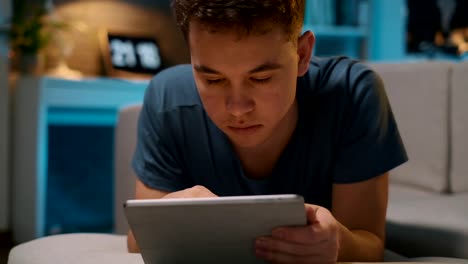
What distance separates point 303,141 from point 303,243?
341 millimetres

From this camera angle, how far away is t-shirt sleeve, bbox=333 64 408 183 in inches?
36.1

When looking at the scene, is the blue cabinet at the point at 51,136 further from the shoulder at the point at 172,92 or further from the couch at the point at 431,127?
the shoulder at the point at 172,92

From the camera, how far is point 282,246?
2.15 ft

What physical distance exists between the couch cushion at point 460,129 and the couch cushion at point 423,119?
0.02m

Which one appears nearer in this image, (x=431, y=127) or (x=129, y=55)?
(x=431, y=127)

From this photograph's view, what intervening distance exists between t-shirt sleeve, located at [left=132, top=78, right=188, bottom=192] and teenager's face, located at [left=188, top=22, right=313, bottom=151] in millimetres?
210

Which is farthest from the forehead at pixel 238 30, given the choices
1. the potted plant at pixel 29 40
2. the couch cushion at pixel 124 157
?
the potted plant at pixel 29 40

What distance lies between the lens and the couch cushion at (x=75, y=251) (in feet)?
2.82

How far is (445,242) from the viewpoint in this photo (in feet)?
3.84

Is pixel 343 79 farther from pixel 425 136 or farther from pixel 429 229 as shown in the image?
pixel 425 136

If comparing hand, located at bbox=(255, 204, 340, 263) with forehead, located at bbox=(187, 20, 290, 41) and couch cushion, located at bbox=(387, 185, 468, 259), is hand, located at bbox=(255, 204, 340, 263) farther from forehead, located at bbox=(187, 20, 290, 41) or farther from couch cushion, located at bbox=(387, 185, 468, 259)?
couch cushion, located at bbox=(387, 185, 468, 259)

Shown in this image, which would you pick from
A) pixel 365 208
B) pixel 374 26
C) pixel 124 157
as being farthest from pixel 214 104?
pixel 374 26

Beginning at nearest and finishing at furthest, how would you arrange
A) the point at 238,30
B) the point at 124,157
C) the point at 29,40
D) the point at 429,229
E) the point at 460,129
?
the point at 238,30 < the point at 429,229 < the point at 460,129 < the point at 124,157 < the point at 29,40

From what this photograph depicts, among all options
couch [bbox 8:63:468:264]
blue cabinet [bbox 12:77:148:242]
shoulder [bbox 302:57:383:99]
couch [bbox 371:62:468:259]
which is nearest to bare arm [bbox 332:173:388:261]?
shoulder [bbox 302:57:383:99]
